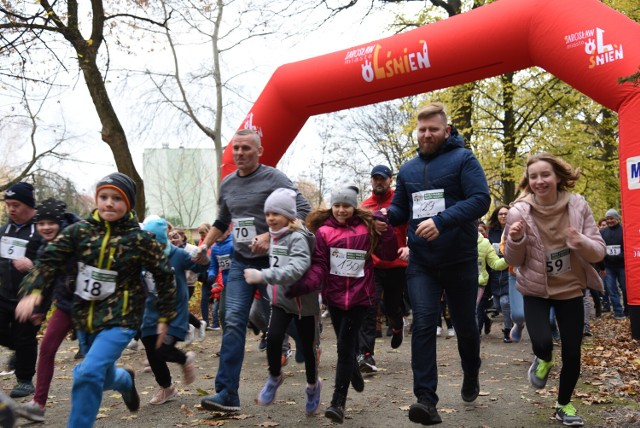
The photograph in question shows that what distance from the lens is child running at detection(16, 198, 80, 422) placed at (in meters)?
5.05

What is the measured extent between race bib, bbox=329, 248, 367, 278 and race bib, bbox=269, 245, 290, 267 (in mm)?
408

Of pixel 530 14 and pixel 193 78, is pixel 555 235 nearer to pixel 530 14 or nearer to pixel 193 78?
pixel 530 14

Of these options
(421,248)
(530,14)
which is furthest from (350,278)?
(530,14)

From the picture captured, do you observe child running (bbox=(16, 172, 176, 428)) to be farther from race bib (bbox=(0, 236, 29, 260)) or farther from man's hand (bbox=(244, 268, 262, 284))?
race bib (bbox=(0, 236, 29, 260))

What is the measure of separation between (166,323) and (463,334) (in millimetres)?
2268

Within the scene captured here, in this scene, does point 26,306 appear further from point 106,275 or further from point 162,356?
point 162,356

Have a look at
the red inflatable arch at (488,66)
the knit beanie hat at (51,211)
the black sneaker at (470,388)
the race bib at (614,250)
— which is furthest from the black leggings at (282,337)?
A: the race bib at (614,250)

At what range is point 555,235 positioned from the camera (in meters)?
5.07

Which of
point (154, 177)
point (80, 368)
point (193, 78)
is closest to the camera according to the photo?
point (80, 368)

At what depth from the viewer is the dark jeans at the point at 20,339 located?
21.8 feet

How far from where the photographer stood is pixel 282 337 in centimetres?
533

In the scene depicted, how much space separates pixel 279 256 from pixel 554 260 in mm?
2036

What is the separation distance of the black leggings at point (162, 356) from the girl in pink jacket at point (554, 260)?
2.91 m

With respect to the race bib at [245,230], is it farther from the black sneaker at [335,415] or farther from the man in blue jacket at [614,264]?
the man in blue jacket at [614,264]
